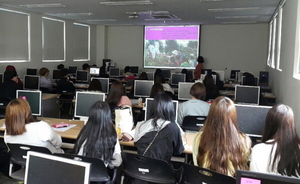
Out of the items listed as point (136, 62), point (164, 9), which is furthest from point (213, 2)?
point (136, 62)

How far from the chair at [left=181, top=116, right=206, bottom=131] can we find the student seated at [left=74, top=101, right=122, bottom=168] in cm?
139

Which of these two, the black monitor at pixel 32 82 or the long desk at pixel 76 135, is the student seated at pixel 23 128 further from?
the black monitor at pixel 32 82

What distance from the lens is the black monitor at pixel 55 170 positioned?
1326 mm

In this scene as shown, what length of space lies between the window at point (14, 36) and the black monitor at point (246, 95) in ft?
20.6

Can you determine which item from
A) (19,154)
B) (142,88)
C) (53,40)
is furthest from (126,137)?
(53,40)

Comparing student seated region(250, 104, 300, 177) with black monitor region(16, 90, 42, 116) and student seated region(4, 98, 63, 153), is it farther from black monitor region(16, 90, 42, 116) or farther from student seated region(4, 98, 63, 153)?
black monitor region(16, 90, 42, 116)

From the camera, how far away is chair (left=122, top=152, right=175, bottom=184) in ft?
7.52

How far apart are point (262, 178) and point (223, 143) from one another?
1.04 metres

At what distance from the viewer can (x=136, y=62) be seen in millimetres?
12898

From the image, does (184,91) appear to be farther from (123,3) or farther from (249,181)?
(249,181)

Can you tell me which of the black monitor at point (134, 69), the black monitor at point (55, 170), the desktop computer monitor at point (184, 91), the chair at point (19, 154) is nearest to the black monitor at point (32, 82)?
the desktop computer monitor at point (184, 91)

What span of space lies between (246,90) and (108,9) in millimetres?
4831

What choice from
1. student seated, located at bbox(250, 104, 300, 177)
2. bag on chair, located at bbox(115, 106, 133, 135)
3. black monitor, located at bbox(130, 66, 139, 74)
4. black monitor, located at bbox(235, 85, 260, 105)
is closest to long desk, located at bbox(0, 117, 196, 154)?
bag on chair, located at bbox(115, 106, 133, 135)

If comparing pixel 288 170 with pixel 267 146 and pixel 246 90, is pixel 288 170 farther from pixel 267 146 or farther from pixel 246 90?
pixel 246 90
